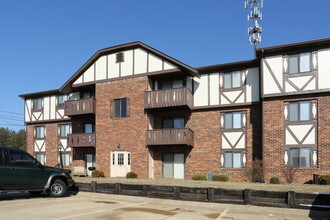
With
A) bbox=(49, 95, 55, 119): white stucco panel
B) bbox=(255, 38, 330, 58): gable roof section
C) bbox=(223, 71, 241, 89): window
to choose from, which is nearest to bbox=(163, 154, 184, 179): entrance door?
bbox=(223, 71, 241, 89): window

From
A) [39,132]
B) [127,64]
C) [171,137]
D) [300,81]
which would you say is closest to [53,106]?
[39,132]

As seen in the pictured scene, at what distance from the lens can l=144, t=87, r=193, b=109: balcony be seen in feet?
85.5

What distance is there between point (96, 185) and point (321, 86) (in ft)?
46.2

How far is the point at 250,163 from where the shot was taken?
24688mm

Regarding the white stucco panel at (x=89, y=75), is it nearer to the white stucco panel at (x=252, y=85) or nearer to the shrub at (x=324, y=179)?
the white stucco panel at (x=252, y=85)

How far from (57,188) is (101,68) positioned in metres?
16.2

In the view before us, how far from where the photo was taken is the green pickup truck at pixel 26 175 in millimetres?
13742

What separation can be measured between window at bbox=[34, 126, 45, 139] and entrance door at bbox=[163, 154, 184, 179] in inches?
599

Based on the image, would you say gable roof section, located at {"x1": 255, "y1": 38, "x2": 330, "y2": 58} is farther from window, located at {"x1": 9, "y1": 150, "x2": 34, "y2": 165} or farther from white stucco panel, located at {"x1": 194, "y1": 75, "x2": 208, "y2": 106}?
window, located at {"x1": 9, "y1": 150, "x2": 34, "y2": 165}

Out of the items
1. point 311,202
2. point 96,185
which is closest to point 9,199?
point 96,185

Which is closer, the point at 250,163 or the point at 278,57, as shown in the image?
the point at 278,57

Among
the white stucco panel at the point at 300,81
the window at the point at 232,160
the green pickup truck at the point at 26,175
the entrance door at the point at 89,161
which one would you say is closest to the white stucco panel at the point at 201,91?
the window at the point at 232,160

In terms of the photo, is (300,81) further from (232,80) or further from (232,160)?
(232,160)

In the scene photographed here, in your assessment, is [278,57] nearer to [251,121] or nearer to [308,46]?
[308,46]
